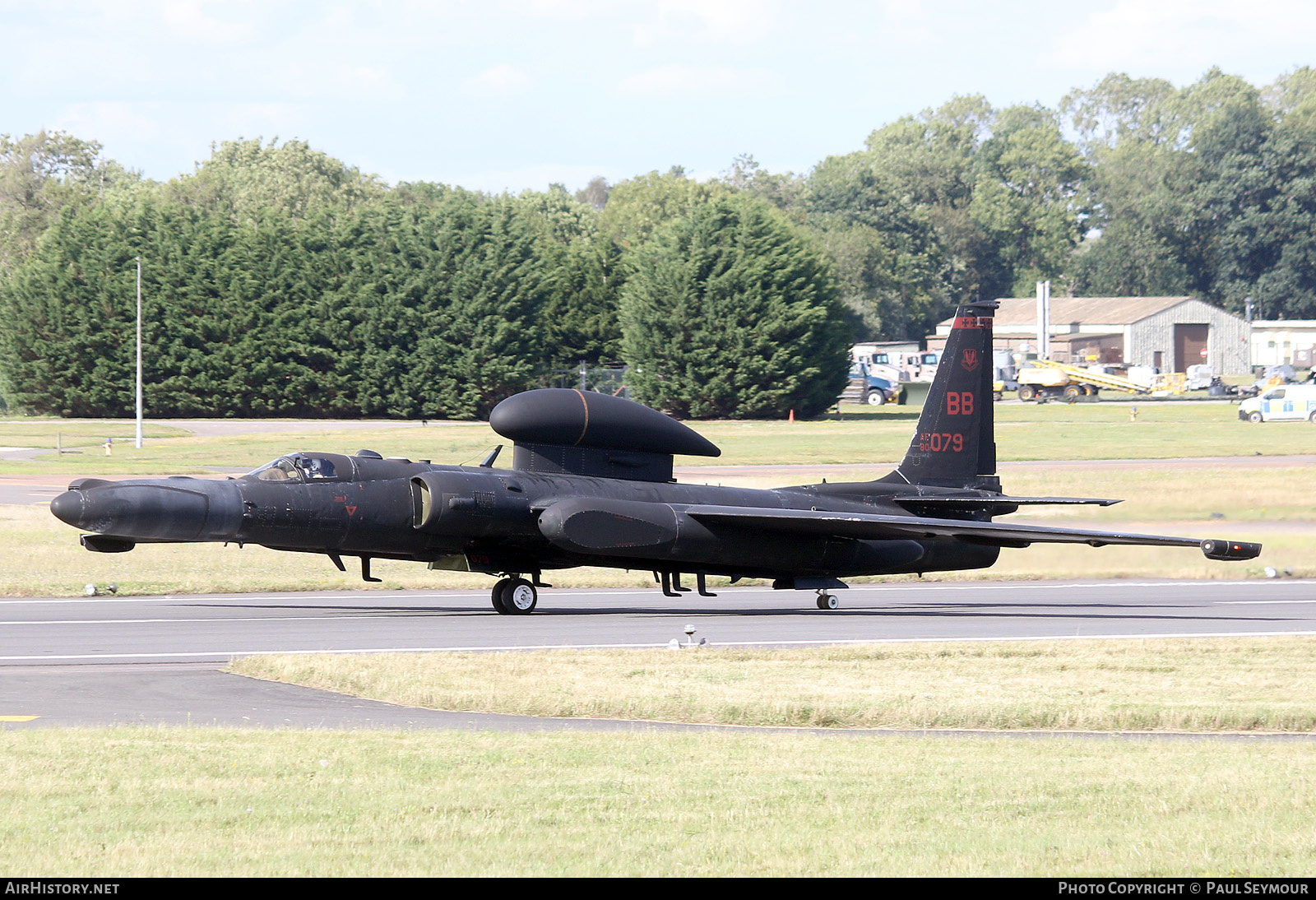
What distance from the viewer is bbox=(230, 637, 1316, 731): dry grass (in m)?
14.1

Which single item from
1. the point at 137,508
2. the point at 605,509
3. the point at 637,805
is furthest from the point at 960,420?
the point at 637,805

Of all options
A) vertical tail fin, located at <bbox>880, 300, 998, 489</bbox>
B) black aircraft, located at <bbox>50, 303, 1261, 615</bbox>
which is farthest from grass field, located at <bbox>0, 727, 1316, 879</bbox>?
vertical tail fin, located at <bbox>880, 300, 998, 489</bbox>

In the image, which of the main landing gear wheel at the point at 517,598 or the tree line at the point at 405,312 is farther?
the tree line at the point at 405,312

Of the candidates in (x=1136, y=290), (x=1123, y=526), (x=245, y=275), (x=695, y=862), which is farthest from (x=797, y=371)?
(x=1136, y=290)

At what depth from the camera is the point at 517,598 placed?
75.3 ft

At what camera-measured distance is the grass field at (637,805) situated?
821 centimetres

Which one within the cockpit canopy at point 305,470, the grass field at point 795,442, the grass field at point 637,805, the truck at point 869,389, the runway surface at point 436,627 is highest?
the truck at point 869,389

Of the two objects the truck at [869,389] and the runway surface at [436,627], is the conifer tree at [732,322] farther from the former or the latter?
the runway surface at [436,627]

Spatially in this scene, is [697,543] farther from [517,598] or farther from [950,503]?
[950,503]

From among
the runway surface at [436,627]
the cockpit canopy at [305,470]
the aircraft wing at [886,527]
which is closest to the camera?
the runway surface at [436,627]

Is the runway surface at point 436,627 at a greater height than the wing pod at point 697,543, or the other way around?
the wing pod at point 697,543

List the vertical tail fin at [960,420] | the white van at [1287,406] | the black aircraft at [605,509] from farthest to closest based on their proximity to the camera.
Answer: the white van at [1287,406]
the vertical tail fin at [960,420]
the black aircraft at [605,509]

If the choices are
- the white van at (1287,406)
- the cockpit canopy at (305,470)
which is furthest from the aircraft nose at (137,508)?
the white van at (1287,406)

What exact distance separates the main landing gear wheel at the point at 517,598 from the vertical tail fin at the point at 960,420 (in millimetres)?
6983
